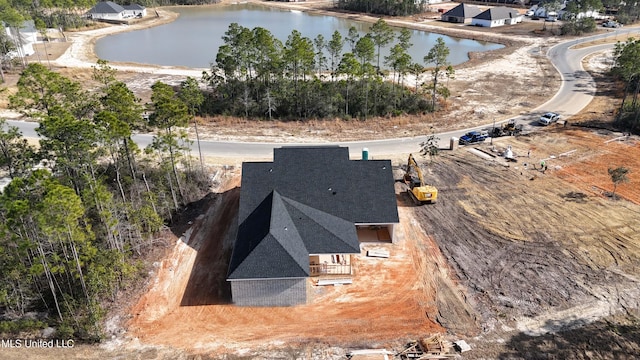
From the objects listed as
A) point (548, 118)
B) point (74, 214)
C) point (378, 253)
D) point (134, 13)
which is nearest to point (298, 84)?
point (548, 118)

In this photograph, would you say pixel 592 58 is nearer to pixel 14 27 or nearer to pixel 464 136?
pixel 464 136

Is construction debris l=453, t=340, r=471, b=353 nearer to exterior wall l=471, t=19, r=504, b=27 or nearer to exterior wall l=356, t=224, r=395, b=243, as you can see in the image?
exterior wall l=356, t=224, r=395, b=243

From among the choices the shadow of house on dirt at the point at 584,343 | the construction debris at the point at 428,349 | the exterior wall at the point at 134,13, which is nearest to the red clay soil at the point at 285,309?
the construction debris at the point at 428,349

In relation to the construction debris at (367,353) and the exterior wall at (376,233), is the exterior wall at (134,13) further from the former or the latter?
the construction debris at (367,353)

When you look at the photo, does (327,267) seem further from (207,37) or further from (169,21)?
(169,21)

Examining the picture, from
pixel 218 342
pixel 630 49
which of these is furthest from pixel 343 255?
pixel 630 49
